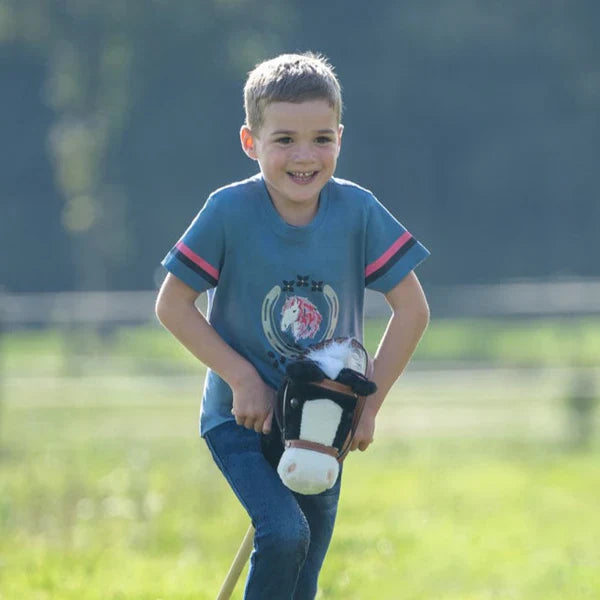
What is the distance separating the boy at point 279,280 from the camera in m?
4.33

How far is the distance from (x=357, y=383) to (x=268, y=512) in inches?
15.8

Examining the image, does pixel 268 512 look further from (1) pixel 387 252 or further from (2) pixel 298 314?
(1) pixel 387 252

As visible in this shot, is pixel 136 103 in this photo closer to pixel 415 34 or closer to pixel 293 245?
pixel 415 34

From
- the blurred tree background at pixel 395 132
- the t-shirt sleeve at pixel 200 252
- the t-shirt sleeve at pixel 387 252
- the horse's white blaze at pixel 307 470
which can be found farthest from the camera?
the blurred tree background at pixel 395 132

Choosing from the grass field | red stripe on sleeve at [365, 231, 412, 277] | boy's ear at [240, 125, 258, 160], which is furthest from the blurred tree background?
red stripe on sleeve at [365, 231, 412, 277]

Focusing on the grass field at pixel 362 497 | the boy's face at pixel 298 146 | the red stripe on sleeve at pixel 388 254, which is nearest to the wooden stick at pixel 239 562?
the red stripe on sleeve at pixel 388 254

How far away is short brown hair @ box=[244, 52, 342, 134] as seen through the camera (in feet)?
14.3

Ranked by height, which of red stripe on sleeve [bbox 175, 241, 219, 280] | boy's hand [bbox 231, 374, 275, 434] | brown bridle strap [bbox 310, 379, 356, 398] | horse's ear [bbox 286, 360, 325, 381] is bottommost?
boy's hand [bbox 231, 374, 275, 434]

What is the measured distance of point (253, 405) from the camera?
4.29 m

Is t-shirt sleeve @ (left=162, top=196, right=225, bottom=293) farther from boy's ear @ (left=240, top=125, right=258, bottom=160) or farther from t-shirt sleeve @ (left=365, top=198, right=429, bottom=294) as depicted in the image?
t-shirt sleeve @ (left=365, top=198, right=429, bottom=294)

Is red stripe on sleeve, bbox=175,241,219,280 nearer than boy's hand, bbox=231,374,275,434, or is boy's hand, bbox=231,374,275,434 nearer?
boy's hand, bbox=231,374,275,434

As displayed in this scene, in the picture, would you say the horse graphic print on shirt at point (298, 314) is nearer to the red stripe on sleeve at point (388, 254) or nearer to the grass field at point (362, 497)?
the red stripe on sleeve at point (388, 254)

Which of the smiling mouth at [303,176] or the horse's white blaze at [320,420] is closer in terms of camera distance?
the horse's white blaze at [320,420]

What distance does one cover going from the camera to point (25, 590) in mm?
6336
